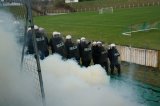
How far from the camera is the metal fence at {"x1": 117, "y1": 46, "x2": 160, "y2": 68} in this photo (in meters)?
19.0

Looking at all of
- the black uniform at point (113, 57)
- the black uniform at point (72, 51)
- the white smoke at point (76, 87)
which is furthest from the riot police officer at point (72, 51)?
the white smoke at point (76, 87)

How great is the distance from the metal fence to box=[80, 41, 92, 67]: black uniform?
2902 millimetres

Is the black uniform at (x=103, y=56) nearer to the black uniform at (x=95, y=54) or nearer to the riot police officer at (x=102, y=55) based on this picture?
the riot police officer at (x=102, y=55)

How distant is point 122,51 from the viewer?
67.6ft

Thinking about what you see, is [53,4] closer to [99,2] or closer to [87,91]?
[99,2]

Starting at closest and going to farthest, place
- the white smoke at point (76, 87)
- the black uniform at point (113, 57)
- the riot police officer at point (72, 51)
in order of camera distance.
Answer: the white smoke at point (76, 87) → the riot police officer at point (72, 51) → the black uniform at point (113, 57)

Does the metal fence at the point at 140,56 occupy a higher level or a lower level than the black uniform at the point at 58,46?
lower

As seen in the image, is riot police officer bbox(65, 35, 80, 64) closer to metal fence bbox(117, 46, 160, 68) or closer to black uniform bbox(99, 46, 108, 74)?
black uniform bbox(99, 46, 108, 74)

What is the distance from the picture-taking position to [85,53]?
1764cm

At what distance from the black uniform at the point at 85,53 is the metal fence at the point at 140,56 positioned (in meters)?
2.90

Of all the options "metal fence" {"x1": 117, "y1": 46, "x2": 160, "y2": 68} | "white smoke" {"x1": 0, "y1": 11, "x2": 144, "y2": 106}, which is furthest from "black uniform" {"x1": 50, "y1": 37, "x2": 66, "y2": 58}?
"metal fence" {"x1": 117, "y1": 46, "x2": 160, "y2": 68}

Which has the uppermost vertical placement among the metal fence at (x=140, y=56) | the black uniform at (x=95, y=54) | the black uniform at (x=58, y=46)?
the black uniform at (x=58, y=46)

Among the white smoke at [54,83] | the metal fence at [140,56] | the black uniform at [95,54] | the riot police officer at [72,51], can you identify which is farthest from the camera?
the metal fence at [140,56]

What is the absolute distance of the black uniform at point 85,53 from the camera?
17562 millimetres
